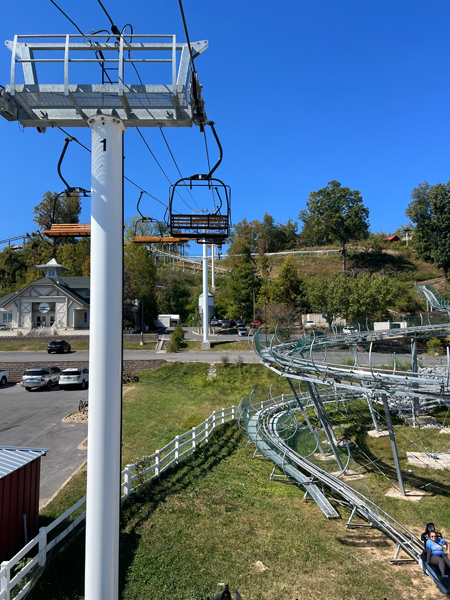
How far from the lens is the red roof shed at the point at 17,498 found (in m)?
7.26

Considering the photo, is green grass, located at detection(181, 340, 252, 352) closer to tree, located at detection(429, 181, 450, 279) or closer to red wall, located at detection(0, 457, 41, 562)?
red wall, located at detection(0, 457, 41, 562)

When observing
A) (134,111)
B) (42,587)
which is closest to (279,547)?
(42,587)

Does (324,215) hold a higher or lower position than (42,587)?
higher

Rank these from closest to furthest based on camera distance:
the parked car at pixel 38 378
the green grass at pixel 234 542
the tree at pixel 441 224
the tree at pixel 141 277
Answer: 1. the green grass at pixel 234 542
2. the parked car at pixel 38 378
3. the tree at pixel 141 277
4. the tree at pixel 441 224

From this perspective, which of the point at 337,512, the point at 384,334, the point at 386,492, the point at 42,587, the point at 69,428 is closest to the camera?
the point at 42,587

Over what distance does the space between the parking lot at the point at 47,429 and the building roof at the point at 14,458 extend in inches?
102

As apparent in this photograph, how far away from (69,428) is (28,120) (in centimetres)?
1472

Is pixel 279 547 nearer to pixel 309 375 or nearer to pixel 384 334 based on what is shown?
pixel 309 375

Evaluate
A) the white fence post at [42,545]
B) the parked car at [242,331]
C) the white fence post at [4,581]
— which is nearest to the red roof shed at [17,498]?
the white fence post at [42,545]

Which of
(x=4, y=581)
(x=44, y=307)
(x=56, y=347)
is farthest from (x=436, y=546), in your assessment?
(x=44, y=307)

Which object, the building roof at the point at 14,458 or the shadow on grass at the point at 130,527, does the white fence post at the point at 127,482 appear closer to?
the shadow on grass at the point at 130,527

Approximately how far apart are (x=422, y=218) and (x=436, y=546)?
223 ft

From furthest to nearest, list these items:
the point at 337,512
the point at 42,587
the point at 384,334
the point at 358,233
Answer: the point at 358,233
the point at 384,334
the point at 337,512
the point at 42,587

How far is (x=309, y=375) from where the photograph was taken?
13195mm
